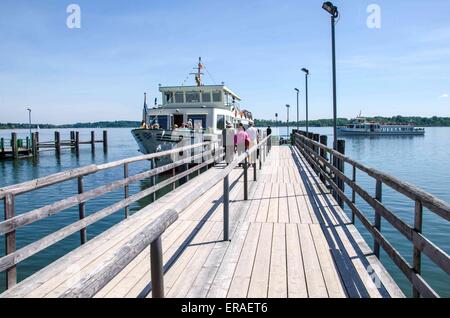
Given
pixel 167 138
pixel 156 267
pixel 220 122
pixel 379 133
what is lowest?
pixel 156 267

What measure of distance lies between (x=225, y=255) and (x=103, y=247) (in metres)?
1.60

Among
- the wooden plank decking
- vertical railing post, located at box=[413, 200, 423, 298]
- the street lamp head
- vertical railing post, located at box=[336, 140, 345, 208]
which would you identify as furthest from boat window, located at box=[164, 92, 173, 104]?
vertical railing post, located at box=[413, 200, 423, 298]

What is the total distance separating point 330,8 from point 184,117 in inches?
468

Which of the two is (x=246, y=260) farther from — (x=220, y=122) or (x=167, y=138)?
(x=220, y=122)

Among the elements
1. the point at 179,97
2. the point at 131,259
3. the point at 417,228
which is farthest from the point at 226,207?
the point at 179,97

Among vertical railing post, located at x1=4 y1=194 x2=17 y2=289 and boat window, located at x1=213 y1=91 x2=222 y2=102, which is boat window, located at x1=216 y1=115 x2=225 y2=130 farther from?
vertical railing post, located at x1=4 y1=194 x2=17 y2=289

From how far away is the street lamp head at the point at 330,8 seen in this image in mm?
10561

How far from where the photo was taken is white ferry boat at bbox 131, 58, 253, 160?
62.2 feet

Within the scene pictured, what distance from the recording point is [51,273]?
4.03m

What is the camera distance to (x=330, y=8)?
10680 millimetres

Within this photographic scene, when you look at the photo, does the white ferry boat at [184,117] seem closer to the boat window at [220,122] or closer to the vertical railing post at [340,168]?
the boat window at [220,122]

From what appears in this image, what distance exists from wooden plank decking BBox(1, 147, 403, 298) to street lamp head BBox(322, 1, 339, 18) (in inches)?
235
